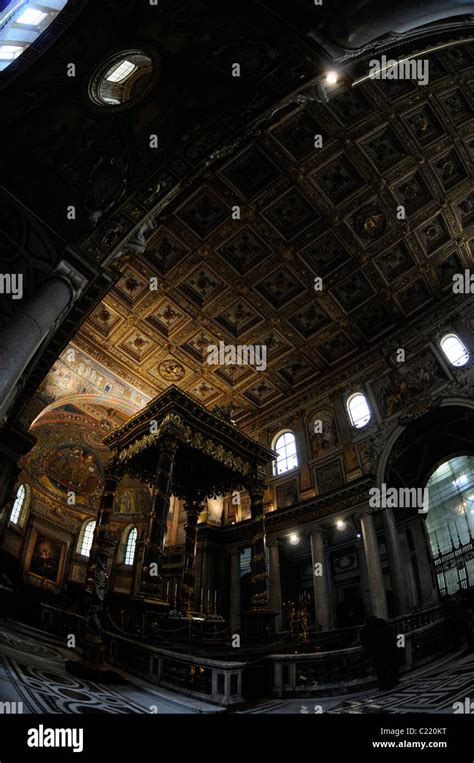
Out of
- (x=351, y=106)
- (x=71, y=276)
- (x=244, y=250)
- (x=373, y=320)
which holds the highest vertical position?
(x=351, y=106)

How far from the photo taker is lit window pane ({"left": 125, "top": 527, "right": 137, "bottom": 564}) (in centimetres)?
1859

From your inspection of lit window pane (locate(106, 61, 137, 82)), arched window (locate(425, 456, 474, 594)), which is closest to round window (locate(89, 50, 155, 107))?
lit window pane (locate(106, 61, 137, 82))

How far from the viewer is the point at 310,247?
1293cm

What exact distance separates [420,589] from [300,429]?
636 centimetres

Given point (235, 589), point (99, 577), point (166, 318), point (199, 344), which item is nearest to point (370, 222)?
point (199, 344)

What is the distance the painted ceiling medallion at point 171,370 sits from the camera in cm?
1582

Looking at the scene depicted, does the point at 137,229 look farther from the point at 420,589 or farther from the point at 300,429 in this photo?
the point at 420,589

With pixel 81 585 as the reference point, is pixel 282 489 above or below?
above

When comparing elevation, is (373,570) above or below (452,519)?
below

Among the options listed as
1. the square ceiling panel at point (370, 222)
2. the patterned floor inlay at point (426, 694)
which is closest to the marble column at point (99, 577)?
the patterned floor inlay at point (426, 694)

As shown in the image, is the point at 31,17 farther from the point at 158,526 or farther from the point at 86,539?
the point at 86,539

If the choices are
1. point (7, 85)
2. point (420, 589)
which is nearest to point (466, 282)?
point (420, 589)

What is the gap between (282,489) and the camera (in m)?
15.0

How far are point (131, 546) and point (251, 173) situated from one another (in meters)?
16.1
